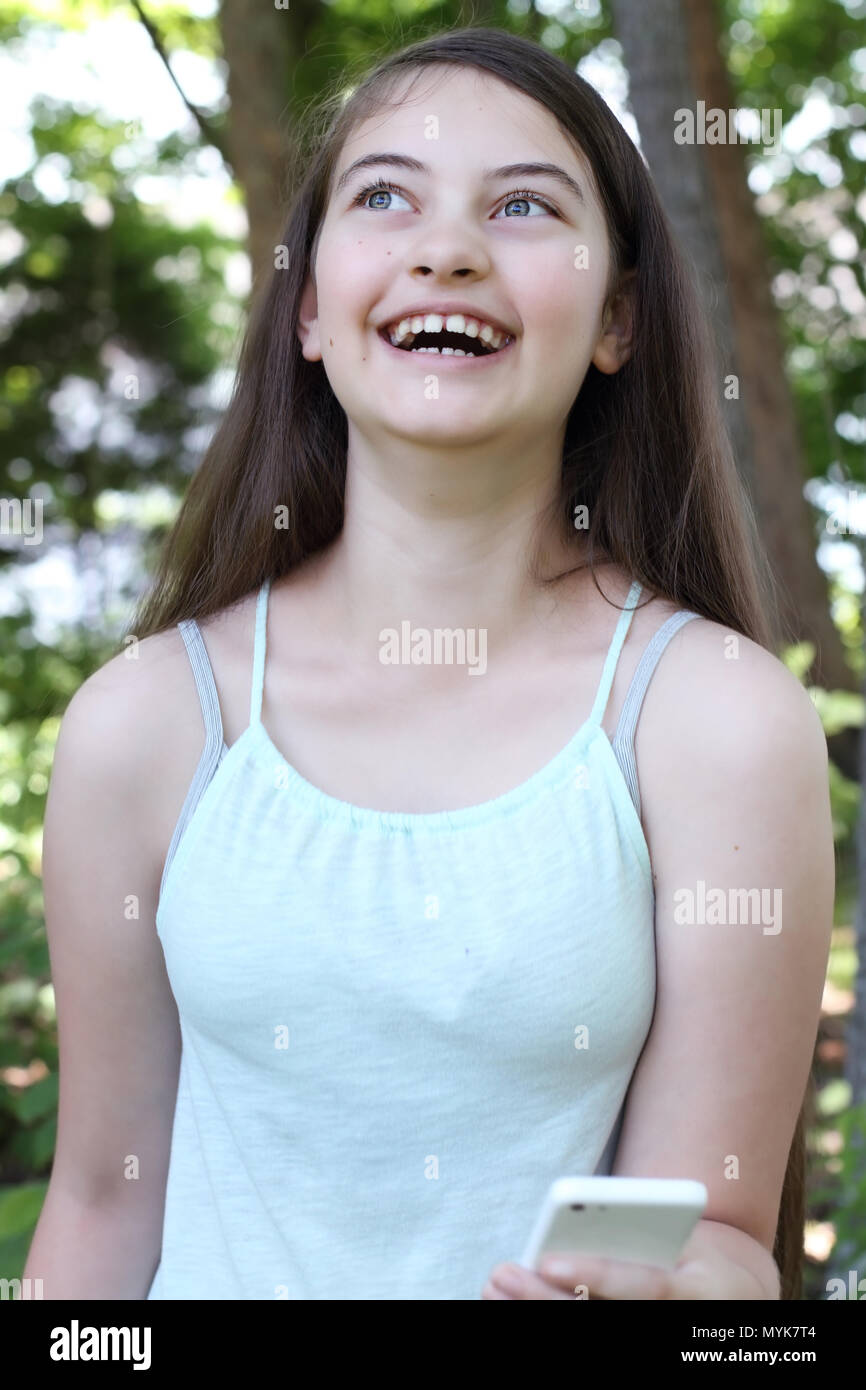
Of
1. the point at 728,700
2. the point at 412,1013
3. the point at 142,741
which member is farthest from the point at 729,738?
the point at 142,741

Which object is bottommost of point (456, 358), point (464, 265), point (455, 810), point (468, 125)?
point (455, 810)

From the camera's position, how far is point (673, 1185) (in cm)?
122

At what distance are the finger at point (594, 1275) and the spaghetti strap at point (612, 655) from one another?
0.67 meters

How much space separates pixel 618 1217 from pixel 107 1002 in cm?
86

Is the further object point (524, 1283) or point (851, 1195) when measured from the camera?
point (851, 1195)

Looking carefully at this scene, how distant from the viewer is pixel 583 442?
6.95 feet

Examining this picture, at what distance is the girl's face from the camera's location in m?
1.77

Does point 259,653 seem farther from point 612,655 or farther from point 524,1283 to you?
point 524,1283

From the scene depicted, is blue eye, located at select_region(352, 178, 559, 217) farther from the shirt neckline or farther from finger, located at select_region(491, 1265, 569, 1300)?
finger, located at select_region(491, 1265, 569, 1300)

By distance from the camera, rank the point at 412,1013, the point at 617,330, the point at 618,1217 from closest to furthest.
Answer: the point at 618,1217 < the point at 412,1013 < the point at 617,330

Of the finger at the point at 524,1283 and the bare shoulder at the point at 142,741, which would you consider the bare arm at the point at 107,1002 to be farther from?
the finger at the point at 524,1283

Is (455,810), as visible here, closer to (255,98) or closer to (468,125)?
(468,125)

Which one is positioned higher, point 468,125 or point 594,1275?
point 468,125

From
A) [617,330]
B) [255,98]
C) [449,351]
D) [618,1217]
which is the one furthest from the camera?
[255,98]
